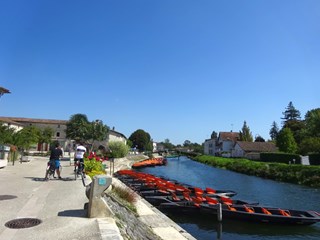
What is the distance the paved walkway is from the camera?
260 inches

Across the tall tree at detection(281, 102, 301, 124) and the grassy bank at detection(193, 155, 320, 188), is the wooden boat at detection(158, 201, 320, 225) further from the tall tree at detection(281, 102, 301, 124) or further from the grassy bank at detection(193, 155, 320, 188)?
the tall tree at detection(281, 102, 301, 124)

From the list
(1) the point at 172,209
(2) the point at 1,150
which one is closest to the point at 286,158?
(1) the point at 172,209

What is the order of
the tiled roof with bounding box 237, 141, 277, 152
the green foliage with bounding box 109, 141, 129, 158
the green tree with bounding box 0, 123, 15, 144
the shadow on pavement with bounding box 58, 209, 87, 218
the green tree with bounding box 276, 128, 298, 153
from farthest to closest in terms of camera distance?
1. the tiled roof with bounding box 237, 141, 277, 152
2. the green tree with bounding box 276, 128, 298, 153
3. the green foliage with bounding box 109, 141, 129, 158
4. the green tree with bounding box 0, 123, 15, 144
5. the shadow on pavement with bounding box 58, 209, 87, 218

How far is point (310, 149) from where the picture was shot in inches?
1917

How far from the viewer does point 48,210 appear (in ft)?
28.2

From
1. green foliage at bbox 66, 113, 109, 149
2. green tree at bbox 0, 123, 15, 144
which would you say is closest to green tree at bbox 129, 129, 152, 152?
green foliage at bbox 66, 113, 109, 149

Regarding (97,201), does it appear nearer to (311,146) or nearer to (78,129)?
(78,129)

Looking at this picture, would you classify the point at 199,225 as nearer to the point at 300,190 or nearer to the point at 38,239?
the point at 38,239

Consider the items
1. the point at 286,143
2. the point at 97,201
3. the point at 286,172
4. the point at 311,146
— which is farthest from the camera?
the point at 286,143

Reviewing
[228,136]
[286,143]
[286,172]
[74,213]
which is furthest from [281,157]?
[228,136]

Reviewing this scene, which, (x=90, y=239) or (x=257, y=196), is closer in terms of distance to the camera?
(x=90, y=239)

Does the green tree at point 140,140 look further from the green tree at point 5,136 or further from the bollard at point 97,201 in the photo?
the bollard at point 97,201

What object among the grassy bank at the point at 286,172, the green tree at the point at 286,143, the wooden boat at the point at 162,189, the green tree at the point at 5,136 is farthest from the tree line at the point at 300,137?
the green tree at the point at 5,136

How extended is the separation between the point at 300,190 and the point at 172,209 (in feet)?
55.6
